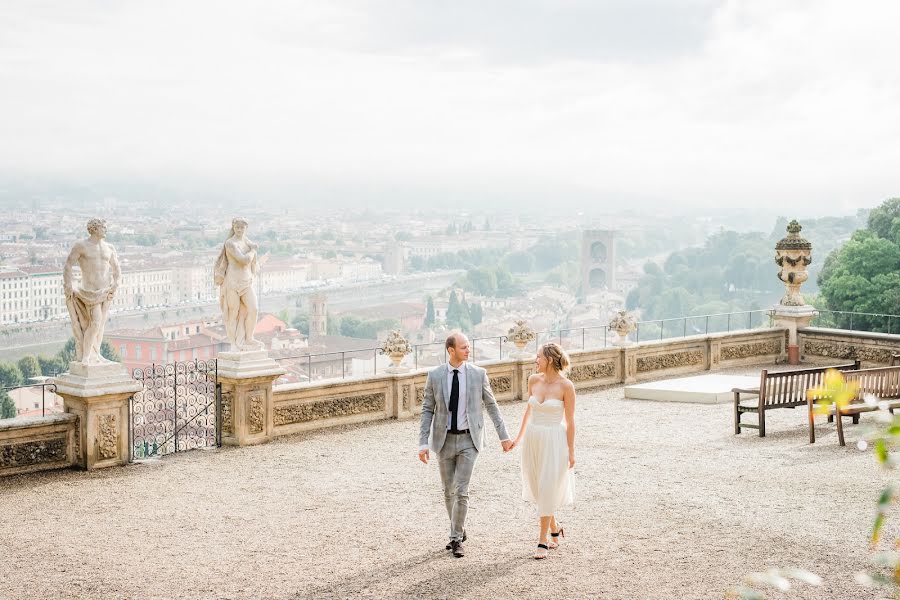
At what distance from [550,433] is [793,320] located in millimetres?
10989

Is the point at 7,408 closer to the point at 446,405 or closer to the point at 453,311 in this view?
the point at 446,405

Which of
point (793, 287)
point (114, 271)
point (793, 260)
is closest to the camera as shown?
point (114, 271)

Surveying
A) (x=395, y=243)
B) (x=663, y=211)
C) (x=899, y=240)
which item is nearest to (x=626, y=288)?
(x=395, y=243)

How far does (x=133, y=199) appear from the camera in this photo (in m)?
21.7

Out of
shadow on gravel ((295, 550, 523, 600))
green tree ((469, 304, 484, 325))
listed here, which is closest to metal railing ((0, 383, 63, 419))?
shadow on gravel ((295, 550, 523, 600))

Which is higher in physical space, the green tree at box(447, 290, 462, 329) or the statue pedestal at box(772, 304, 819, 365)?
the statue pedestal at box(772, 304, 819, 365)


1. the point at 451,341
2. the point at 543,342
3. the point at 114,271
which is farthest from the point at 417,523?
the point at 114,271

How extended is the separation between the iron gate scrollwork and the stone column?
9.44 m

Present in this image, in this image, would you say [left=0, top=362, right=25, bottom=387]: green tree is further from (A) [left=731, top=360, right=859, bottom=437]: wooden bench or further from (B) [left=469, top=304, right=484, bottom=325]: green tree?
(B) [left=469, top=304, right=484, bottom=325]: green tree

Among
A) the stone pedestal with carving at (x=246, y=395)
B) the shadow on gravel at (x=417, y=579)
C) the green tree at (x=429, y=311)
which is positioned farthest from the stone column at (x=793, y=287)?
the green tree at (x=429, y=311)

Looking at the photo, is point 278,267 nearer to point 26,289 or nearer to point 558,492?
point 26,289

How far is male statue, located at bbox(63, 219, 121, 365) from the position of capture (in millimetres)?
9516

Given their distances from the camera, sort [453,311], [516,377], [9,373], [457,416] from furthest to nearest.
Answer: [453,311] → [9,373] → [516,377] → [457,416]

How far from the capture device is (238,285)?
10.7m
